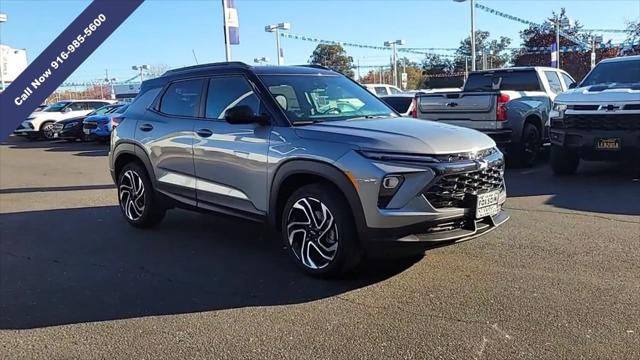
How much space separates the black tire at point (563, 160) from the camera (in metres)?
9.53

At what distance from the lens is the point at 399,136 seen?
4.49 metres

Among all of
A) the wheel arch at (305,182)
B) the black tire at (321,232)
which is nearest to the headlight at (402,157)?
the wheel arch at (305,182)

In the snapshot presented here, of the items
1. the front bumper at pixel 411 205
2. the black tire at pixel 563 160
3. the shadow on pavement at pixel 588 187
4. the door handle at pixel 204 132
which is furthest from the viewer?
the black tire at pixel 563 160

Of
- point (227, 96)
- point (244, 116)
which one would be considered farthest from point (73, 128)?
point (244, 116)

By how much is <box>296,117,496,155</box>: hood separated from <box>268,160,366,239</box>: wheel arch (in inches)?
9.5

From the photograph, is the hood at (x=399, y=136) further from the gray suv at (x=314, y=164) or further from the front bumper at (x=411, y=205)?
the front bumper at (x=411, y=205)

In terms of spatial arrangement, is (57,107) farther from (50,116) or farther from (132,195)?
(132,195)

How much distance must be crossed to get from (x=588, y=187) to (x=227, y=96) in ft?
19.0

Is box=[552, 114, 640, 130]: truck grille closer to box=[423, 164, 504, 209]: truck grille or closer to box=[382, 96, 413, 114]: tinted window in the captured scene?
box=[423, 164, 504, 209]: truck grille

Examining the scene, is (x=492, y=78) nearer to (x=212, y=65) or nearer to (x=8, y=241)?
(x=212, y=65)

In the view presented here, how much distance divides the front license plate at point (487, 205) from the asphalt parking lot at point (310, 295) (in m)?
0.54

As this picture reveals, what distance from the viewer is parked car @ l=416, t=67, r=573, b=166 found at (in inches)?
407

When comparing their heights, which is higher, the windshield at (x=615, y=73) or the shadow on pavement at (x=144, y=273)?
the windshield at (x=615, y=73)

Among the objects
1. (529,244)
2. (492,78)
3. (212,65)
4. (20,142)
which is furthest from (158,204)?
(20,142)
